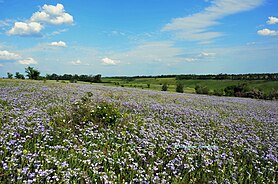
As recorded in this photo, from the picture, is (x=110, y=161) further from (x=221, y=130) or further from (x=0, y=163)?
(x=221, y=130)

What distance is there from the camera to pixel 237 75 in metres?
99.5

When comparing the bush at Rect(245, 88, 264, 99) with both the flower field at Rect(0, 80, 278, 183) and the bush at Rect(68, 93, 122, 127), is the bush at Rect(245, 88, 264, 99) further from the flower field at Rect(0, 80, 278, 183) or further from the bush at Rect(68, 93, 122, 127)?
the bush at Rect(68, 93, 122, 127)

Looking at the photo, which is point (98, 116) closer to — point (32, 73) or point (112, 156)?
point (112, 156)

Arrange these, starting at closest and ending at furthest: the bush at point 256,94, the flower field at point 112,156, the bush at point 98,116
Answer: the flower field at point 112,156 < the bush at point 98,116 < the bush at point 256,94

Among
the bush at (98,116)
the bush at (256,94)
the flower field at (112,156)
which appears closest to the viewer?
the flower field at (112,156)

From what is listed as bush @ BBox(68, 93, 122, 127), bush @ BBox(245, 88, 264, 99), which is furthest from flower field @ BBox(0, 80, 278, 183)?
bush @ BBox(245, 88, 264, 99)

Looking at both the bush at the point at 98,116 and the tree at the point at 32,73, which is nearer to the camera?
the bush at the point at 98,116

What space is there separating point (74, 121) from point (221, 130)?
4781 millimetres

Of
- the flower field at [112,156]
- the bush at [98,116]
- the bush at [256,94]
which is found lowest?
the bush at [256,94]

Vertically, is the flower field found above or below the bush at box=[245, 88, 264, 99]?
above

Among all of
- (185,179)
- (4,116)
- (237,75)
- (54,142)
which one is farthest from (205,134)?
(237,75)

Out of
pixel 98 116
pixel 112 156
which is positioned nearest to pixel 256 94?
pixel 98 116

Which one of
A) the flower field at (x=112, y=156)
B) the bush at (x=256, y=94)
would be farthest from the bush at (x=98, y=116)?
the bush at (x=256, y=94)

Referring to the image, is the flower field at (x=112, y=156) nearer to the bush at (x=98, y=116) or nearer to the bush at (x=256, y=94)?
the bush at (x=98, y=116)
